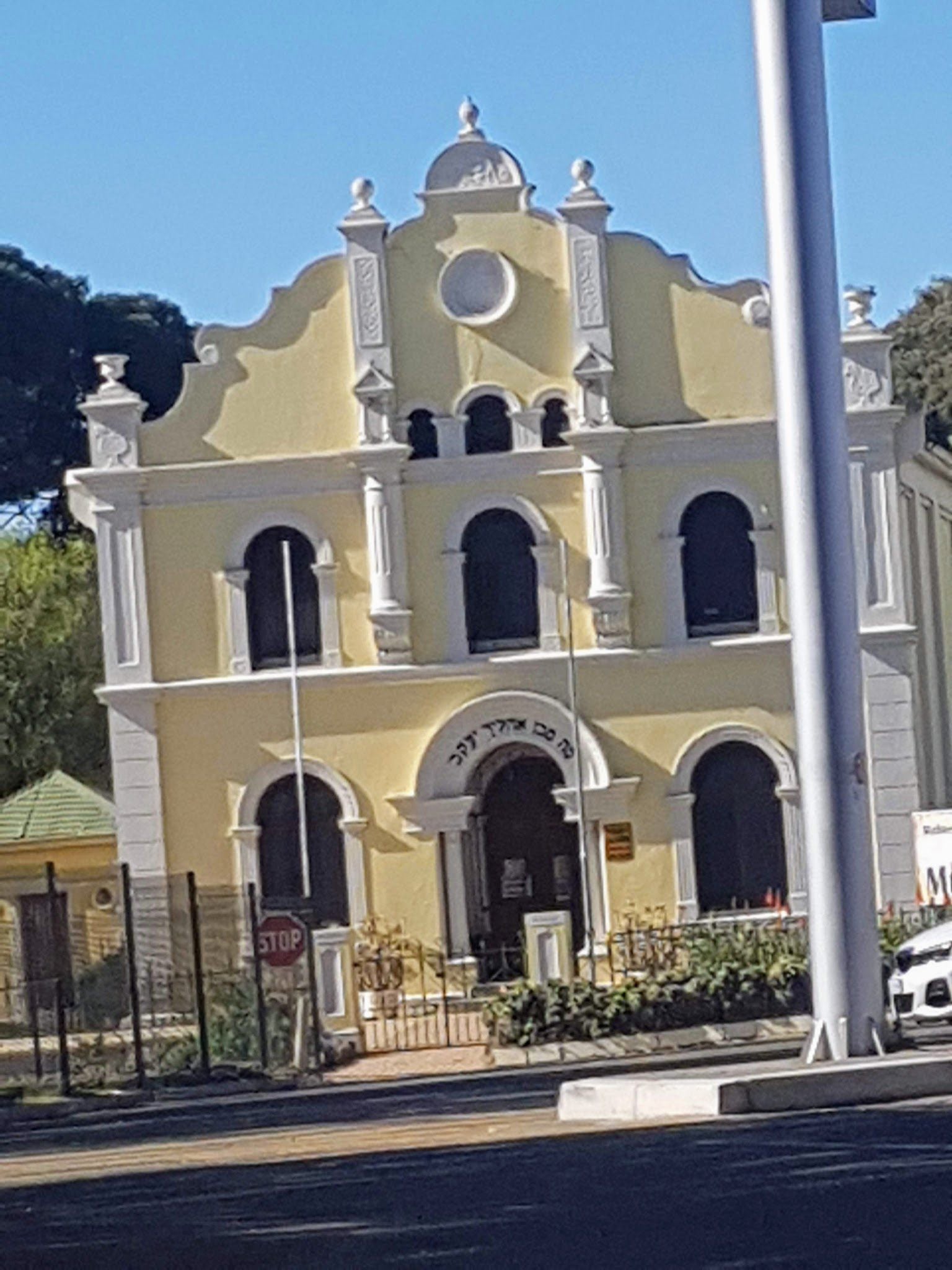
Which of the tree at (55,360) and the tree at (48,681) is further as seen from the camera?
the tree at (55,360)

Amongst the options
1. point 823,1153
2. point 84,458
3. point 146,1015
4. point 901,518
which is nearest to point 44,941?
point 146,1015

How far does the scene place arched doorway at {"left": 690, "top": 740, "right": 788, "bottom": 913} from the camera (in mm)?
41438

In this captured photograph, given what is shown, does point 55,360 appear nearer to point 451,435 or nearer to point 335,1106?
point 451,435

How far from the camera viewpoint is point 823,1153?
13.4 meters

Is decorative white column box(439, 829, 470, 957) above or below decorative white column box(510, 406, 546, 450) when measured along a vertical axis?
below

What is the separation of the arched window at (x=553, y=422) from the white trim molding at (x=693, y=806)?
475 centimetres

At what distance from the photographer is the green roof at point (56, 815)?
45.5 meters

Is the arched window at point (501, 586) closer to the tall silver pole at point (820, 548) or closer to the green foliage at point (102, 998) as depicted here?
the green foliage at point (102, 998)

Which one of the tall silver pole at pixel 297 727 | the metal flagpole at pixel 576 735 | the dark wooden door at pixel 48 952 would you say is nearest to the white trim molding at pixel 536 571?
the metal flagpole at pixel 576 735

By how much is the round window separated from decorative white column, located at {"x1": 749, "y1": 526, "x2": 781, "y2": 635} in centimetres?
490

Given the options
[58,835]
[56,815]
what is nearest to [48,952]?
[58,835]

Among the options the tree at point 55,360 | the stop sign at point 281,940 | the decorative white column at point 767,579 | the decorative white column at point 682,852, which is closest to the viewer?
the stop sign at point 281,940

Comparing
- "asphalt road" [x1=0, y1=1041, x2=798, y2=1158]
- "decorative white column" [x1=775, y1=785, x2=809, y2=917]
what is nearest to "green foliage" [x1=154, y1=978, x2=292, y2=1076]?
"asphalt road" [x1=0, y1=1041, x2=798, y2=1158]

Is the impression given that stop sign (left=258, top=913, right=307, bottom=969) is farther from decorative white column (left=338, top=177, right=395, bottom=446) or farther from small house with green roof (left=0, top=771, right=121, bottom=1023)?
decorative white column (left=338, top=177, right=395, bottom=446)
